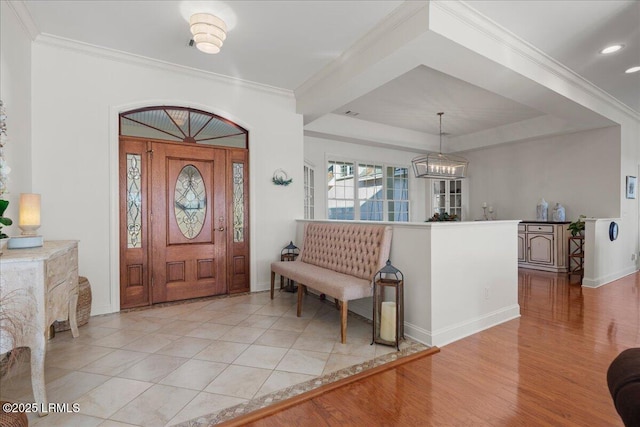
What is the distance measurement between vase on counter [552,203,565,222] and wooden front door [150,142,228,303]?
6312 mm

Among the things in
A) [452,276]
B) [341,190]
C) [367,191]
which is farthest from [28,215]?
[367,191]

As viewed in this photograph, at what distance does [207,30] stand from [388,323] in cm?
311

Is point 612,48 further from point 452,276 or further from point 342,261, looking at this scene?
point 342,261

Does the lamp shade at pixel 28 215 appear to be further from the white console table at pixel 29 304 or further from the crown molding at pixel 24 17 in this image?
the crown molding at pixel 24 17

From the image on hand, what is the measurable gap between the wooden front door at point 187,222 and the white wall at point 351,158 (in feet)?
7.92

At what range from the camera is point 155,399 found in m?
1.97

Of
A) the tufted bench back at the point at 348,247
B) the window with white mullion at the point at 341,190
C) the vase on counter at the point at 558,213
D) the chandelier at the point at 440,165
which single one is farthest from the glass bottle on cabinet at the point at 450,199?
the tufted bench back at the point at 348,247

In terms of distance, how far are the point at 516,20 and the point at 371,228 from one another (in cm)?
237

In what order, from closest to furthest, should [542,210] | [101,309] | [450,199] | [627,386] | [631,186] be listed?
[627,386] → [101,309] → [631,186] → [542,210] → [450,199]

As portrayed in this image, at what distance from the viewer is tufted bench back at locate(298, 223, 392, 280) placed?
3.04 meters

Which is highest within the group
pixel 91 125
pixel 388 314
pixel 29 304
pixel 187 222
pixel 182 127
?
pixel 182 127

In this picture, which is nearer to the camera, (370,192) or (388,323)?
(388,323)

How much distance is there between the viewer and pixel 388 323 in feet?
9.06

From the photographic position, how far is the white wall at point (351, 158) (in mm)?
6398
